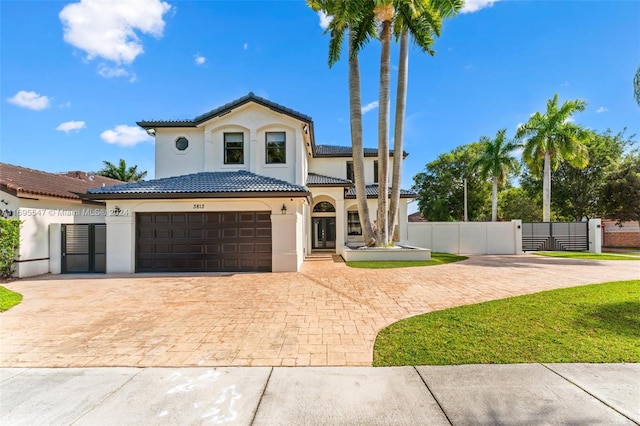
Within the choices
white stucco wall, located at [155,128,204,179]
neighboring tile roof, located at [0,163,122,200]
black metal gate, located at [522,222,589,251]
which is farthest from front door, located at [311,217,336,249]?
black metal gate, located at [522,222,589,251]

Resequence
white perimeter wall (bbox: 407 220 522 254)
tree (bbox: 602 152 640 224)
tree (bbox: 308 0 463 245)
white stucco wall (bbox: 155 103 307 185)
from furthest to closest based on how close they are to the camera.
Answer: tree (bbox: 602 152 640 224), white perimeter wall (bbox: 407 220 522 254), white stucco wall (bbox: 155 103 307 185), tree (bbox: 308 0 463 245)

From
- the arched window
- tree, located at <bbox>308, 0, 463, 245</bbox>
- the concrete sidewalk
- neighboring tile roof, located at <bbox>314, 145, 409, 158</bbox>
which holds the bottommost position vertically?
the concrete sidewalk

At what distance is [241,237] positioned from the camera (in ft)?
38.2

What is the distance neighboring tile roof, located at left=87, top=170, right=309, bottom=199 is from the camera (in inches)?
439

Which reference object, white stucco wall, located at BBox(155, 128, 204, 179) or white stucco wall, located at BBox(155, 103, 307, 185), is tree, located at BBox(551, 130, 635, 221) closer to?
white stucco wall, located at BBox(155, 103, 307, 185)

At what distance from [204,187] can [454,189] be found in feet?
97.8

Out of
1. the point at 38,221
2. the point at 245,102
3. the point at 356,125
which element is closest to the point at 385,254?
the point at 356,125

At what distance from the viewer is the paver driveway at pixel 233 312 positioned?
4453 mm

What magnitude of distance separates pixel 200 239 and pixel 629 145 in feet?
121

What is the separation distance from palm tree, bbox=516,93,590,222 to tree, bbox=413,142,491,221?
379 inches

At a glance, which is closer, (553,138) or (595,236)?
(595,236)

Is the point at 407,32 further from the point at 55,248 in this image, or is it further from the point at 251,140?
the point at 55,248

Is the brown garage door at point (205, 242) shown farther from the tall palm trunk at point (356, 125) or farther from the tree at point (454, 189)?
the tree at point (454, 189)

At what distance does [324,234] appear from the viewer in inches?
823
